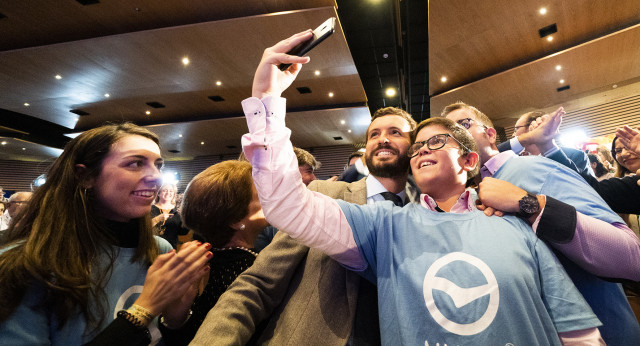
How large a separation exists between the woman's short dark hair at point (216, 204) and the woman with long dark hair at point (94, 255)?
146 millimetres

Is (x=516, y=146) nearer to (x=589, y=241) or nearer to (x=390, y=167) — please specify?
(x=390, y=167)

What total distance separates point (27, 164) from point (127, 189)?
16.4 metres

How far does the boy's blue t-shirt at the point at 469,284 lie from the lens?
Answer: 962 mm

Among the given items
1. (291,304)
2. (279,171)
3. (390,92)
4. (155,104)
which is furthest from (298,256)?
(390,92)

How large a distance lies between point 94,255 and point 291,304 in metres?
0.75

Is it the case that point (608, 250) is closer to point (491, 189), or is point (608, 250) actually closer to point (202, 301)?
point (491, 189)

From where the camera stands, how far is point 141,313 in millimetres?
1033

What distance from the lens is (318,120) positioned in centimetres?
924

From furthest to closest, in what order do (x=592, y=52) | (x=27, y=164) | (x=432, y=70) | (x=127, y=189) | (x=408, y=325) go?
(x=27, y=164) → (x=432, y=70) → (x=592, y=52) → (x=127, y=189) → (x=408, y=325)

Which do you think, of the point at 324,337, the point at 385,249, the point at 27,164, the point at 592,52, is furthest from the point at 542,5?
the point at 27,164

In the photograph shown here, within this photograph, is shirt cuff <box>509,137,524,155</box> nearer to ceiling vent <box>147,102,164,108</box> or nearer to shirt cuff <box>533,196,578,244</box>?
shirt cuff <box>533,196,578,244</box>

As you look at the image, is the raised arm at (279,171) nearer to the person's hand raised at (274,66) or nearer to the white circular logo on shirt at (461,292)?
the person's hand raised at (274,66)

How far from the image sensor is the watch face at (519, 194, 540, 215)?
1.14 m

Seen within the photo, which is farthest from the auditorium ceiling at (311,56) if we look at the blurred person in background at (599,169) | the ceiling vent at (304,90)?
the blurred person in background at (599,169)
